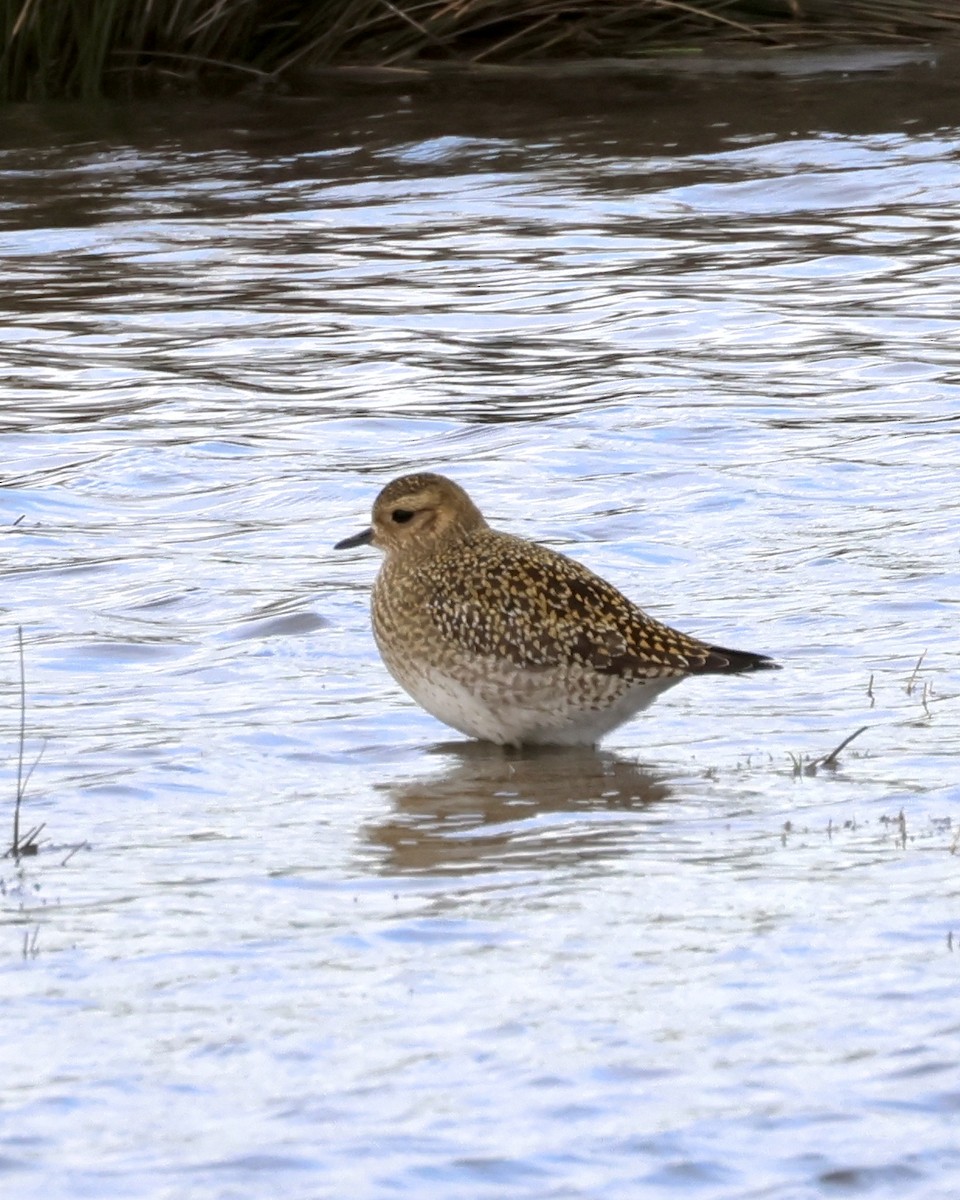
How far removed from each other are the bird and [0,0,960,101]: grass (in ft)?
42.0

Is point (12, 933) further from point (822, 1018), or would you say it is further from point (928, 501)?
point (928, 501)

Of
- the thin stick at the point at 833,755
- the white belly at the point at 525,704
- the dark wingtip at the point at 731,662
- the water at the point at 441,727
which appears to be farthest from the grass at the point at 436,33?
the thin stick at the point at 833,755

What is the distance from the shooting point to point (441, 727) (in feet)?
25.0

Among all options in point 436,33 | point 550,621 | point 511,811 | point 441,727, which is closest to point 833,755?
point 511,811

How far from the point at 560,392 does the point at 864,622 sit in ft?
13.5

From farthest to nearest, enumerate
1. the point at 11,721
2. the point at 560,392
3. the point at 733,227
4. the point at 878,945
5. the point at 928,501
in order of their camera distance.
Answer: the point at 733,227 < the point at 560,392 < the point at 928,501 < the point at 11,721 < the point at 878,945

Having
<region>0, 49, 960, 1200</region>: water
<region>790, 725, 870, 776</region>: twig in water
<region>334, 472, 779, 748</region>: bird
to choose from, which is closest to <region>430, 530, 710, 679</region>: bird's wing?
<region>334, 472, 779, 748</region>: bird

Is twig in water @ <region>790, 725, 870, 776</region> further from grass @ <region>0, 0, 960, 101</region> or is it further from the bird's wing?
grass @ <region>0, 0, 960, 101</region>

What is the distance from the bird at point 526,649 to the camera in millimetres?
6988

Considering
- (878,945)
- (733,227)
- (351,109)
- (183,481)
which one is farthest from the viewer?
(351,109)

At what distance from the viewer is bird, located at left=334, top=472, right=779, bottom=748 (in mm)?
6988

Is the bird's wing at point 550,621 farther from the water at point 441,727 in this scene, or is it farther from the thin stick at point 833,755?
the thin stick at point 833,755

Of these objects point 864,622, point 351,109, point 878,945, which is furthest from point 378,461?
point 351,109

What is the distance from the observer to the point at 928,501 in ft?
32.4
